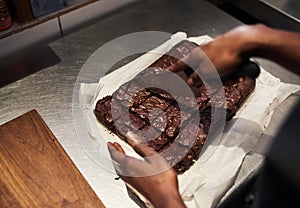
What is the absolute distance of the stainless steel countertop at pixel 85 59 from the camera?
1.38 meters

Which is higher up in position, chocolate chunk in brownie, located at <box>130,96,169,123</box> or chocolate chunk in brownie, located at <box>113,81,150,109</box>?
chocolate chunk in brownie, located at <box>113,81,150,109</box>

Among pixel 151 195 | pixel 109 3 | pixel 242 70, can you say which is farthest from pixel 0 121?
pixel 242 70

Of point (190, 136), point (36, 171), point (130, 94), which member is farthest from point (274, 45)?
point (36, 171)

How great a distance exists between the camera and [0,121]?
1.39m

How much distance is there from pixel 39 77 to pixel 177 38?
0.61 metres

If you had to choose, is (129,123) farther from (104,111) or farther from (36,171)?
(36,171)

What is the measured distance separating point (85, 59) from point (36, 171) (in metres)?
0.59

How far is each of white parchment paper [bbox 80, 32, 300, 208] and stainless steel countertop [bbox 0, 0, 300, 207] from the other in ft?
0.21

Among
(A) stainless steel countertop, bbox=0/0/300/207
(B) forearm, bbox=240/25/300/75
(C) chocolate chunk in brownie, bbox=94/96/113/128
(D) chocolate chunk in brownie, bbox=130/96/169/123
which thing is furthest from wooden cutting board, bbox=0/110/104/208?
(B) forearm, bbox=240/25/300/75

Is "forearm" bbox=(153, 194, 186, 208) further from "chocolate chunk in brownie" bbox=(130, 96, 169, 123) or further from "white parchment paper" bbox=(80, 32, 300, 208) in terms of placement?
"chocolate chunk in brownie" bbox=(130, 96, 169, 123)

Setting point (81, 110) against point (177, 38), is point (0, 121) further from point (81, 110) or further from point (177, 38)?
point (177, 38)

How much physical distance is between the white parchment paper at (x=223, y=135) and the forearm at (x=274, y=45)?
377 millimetres

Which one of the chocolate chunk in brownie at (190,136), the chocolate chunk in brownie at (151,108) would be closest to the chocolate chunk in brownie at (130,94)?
the chocolate chunk in brownie at (151,108)

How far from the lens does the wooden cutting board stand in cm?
115
